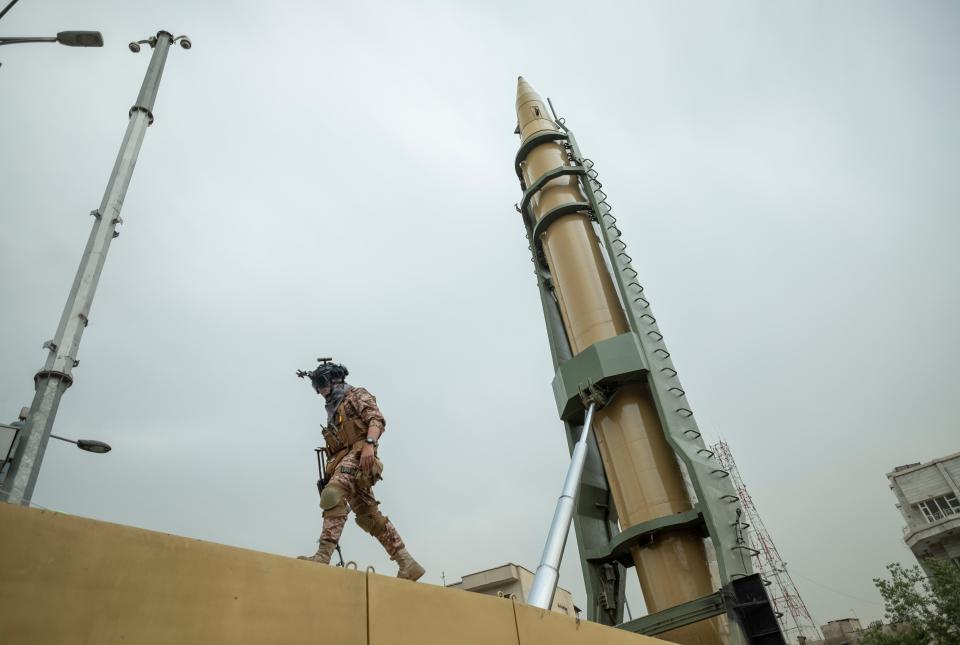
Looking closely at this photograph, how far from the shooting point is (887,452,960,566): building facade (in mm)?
30812

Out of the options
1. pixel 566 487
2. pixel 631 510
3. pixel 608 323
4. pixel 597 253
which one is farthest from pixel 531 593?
pixel 597 253

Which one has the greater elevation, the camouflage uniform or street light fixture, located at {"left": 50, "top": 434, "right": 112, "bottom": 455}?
street light fixture, located at {"left": 50, "top": 434, "right": 112, "bottom": 455}

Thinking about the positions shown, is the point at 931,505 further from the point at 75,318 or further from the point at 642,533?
the point at 75,318

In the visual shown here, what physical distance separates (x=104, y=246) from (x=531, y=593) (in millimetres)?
4081

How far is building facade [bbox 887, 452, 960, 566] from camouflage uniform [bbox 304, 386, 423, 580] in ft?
121

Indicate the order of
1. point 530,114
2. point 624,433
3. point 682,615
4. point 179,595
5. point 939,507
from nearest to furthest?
point 179,595 < point 682,615 < point 624,433 < point 530,114 < point 939,507

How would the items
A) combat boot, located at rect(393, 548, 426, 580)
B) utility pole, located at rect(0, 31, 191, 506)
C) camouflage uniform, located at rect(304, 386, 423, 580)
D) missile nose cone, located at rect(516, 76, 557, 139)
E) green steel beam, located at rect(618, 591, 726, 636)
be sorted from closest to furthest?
utility pole, located at rect(0, 31, 191, 506)
camouflage uniform, located at rect(304, 386, 423, 580)
combat boot, located at rect(393, 548, 426, 580)
green steel beam, located at rect(618, 591, 726, 636)
missile nose cone, located at rect(516, 76, 557, 139)

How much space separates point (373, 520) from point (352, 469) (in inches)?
14.9

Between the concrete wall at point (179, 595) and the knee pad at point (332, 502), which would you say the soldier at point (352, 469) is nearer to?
the knee pad at point (332, 502)

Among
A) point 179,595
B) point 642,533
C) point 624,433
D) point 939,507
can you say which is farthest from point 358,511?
point 939,507

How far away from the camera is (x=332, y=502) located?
3.55m

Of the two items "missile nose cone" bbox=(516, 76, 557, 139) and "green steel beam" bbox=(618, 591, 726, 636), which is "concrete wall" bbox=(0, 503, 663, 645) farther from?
"missile nose cone" bbox=(516, 76, 557, 139)

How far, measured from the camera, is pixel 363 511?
3789 mm

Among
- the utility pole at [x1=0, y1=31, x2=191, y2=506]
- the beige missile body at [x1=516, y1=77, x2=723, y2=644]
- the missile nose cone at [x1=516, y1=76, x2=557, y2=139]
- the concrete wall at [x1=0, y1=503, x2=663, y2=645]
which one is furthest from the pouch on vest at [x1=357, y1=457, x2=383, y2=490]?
the missile nose cone at [x1=516, y1=76, x2=557, y2=139]
